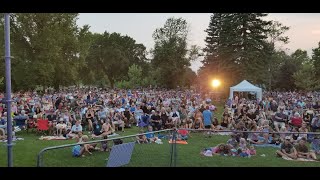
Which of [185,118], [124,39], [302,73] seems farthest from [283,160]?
[124,39]

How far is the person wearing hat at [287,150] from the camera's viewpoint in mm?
11750

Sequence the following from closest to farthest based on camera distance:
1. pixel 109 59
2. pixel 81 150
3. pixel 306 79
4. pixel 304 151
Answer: pixel 81 150, pixel 304 151, pixel 306 79, pixel 109 59

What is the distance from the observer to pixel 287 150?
12.0 metres

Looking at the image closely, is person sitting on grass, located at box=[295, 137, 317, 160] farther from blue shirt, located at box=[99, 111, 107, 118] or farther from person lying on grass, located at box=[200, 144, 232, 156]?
blue shirt, located at box=[99, 111, 107, 118]

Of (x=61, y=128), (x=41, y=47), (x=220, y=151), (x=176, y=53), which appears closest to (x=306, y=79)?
(x=176, y=53)

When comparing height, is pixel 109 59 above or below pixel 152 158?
above

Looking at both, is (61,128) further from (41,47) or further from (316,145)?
(41,47)

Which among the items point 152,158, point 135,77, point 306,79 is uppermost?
point 306,79

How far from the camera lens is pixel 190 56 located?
2714 inches

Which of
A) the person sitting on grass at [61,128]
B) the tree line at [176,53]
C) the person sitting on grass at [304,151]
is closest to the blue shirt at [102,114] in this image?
the person sitting on grass at [61,128]

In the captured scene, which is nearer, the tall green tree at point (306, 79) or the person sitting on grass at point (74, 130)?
the person sitting on grass at point (74, 130)

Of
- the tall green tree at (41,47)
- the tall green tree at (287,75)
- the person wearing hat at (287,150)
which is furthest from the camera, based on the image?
the tall green tree at (287,75)

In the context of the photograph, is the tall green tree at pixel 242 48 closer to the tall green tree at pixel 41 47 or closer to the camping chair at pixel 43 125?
the tall green tree at pixel 41 47
